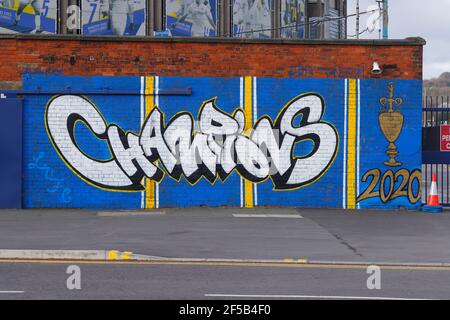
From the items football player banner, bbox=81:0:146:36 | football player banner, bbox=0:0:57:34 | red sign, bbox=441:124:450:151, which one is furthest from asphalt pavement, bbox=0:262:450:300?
football player banner, bbox=81:0:146:36

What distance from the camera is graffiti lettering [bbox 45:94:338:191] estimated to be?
19609 millimetres

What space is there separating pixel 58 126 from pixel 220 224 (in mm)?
5355

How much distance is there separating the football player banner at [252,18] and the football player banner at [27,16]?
7881 millimetres

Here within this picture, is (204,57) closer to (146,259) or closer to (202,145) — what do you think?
(202,145)

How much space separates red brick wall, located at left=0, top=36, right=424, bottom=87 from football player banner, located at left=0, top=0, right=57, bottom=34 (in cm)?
1378

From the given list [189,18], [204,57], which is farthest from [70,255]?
[189,18]

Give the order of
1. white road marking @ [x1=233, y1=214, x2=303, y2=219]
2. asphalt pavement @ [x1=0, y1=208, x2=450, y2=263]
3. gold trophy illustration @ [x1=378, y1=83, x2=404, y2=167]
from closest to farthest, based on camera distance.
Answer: asphalt pavement @ [x1=0, y1=208, x2=450, y2=263] → white road marking @ [x1=233, y1=214, x2=303, y2=219] → gold trophy illustration @ [x1=378, y1=83, x2=404, y2=167]

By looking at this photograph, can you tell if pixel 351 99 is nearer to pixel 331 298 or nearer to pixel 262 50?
pixel 262 50

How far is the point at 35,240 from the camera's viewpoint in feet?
45.8

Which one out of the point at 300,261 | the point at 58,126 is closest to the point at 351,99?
the point at 58,126

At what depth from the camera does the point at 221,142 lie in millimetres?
19828

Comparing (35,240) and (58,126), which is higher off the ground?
(58,126)

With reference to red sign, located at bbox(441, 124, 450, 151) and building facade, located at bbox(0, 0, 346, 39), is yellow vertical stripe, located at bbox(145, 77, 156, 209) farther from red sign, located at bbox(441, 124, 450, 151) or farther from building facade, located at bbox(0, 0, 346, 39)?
building facade, located at bbox(0, 0, 346, 39)

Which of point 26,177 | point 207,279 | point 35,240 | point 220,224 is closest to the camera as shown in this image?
point 207,279
